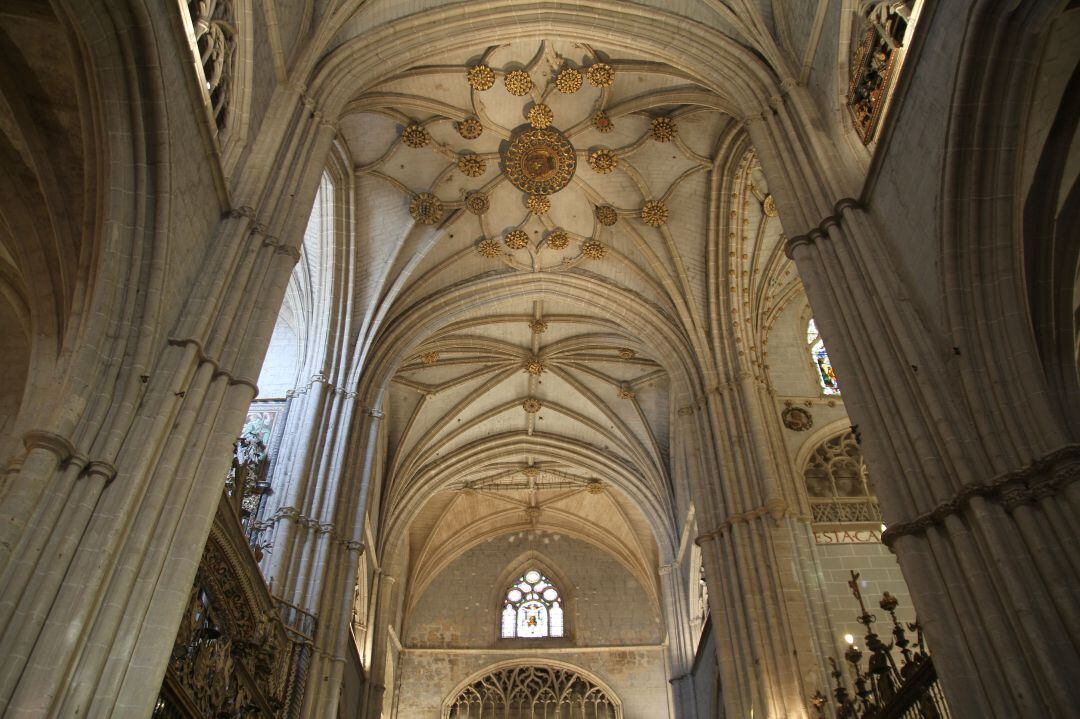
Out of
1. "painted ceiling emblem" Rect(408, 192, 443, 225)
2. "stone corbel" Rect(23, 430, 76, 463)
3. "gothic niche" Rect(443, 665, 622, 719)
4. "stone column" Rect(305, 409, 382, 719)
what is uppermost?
"painted ceiling emblem" Rect(408, 192, 443, 225)

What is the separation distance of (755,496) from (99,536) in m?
10.2

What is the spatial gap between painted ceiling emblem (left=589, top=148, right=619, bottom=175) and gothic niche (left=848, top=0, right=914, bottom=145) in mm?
6767

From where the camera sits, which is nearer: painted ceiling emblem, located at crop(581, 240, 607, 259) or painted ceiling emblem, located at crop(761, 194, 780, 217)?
painted ceiling emblem, located at crop(761, 194, 780, 217)

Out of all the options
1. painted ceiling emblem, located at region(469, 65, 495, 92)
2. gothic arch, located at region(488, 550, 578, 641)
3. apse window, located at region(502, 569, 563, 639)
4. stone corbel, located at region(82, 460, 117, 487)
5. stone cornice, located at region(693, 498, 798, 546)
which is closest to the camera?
stone corbel, located at region(82, 460, 117, 487)

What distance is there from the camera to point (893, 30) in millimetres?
8719

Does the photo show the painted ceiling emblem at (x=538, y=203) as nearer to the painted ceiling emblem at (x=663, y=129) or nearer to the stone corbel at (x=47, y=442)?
the painted ceiling emblem at (x=663, y=129)

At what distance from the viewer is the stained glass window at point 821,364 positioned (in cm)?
1620

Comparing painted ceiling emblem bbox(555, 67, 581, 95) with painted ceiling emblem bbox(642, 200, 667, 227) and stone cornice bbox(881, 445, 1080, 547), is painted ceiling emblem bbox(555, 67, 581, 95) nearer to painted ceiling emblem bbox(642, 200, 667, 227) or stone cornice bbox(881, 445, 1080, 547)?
painted ceiling emblem bbox(642, 200, 667, 227)

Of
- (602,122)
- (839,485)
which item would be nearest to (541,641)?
(839,485)

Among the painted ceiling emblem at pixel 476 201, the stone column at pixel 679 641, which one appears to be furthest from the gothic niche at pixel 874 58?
the stone column at pixel 679 641

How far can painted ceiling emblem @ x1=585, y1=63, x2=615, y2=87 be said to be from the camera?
14.4 metres

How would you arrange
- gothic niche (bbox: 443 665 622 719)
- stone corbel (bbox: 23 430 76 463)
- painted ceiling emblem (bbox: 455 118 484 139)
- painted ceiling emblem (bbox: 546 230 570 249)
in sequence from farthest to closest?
gothic niche (bbox: 443 665 622 719)
painted ceiling emblem (bbox: 546 230 570 249)
painted ceiling emblem (bbox: 455 118 484 139)
stone corbel (bbox: 23 430 76 463)

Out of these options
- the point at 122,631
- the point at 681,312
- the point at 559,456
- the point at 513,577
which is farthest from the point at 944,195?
the point at 513,577

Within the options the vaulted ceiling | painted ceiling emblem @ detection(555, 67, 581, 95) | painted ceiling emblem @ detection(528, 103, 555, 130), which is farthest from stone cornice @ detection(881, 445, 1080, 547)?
painted ceiling emblem @ detection(528, 103, 555, 130)
